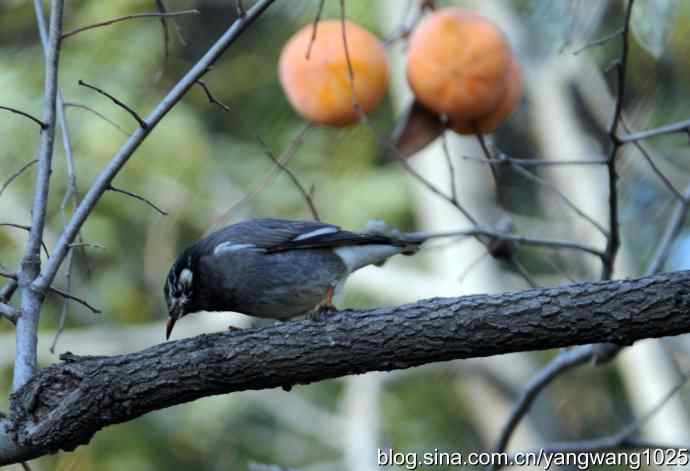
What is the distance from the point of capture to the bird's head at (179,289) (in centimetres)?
511

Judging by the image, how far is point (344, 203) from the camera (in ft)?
32.0

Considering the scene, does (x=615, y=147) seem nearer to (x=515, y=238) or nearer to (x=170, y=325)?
(x=515, y=238)

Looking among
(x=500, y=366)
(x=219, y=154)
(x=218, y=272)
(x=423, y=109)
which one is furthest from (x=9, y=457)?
(x=219, y=154)

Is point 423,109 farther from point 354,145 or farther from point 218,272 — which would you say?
point 354,145

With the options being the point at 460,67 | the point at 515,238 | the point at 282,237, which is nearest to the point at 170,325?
the point at 282,237

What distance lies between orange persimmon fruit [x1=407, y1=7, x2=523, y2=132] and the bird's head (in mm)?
1486

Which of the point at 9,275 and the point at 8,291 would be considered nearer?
the point at 9,275

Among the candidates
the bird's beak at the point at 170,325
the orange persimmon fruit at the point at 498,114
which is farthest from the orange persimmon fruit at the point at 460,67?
the bird's beak at the point at 170,325

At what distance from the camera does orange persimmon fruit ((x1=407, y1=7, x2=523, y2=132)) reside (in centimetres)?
485

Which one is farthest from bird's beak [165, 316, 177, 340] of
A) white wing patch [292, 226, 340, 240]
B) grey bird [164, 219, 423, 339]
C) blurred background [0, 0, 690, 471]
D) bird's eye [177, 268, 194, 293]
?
blurred background [0, 0, 690, 471]

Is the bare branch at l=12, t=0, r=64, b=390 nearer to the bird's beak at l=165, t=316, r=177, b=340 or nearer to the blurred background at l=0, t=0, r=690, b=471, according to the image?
the bird's beak at l=165, t=316, r=177, b=340

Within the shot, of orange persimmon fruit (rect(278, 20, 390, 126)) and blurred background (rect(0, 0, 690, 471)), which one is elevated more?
blurred background (rect(0, 0, 690, 471))

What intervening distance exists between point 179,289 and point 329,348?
1.80 m

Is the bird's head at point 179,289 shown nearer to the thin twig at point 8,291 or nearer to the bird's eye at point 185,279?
the bird's eye at point 185,279
